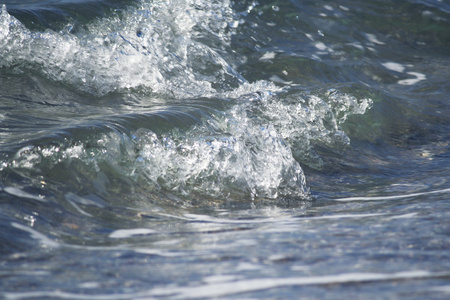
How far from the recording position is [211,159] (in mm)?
3137

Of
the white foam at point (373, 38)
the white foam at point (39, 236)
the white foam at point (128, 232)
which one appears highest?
the white foam at point (373, 38)

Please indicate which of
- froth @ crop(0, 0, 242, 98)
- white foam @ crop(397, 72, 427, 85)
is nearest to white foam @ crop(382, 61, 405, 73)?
white foam @ crop(397, 72, 427, 85)


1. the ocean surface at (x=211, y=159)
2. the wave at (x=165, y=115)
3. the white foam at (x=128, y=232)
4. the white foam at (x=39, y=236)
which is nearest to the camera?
the ocean surface at (x=211, y=159)

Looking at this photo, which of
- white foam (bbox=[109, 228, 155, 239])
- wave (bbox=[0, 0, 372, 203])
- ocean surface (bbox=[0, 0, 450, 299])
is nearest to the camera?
ocean surface (bbox=[0, 0, 450, 299])

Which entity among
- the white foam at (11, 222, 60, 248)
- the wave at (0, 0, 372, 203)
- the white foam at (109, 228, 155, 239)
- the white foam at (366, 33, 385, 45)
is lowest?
the white foam at (109, 228, 155, 239)

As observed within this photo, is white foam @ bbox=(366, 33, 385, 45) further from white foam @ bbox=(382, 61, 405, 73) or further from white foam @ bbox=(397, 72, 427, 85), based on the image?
white foam @ bbox=(397, 72, 427, 85)

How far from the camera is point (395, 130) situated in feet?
15.9

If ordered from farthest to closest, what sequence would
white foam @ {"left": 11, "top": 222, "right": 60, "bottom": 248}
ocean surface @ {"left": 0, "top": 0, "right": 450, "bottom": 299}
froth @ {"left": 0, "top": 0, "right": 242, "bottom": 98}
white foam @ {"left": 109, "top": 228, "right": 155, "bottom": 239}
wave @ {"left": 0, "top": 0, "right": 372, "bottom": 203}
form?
froth @ {"left": 0, "top": 0, "right": 242, "bottom": 98}, wave @ {"left": 0, "top": 0, "right": 372, "bottom": 203}, white foam @ {"left": 109, "top": 228, "right": 155, "bottom": 239}, white foam @ {"left": 11, "top": 222, "right": 60, "bottom": 248}, ocean surface @ {"left": 0, "top": 0, "right": 450, "bottom": 299}

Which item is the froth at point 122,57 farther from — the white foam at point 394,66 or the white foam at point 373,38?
the white foam at point 373,38

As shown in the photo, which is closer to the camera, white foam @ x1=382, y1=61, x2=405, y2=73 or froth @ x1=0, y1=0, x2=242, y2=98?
froth @ x1=0, y1=0, x2=242, y2=98

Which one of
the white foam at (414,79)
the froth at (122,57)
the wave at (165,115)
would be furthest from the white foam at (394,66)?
the froth at (122,57)

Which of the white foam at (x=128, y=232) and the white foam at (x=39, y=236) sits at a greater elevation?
the white foam at (x=39, y=236)

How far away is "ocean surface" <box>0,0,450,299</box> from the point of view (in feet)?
5.45

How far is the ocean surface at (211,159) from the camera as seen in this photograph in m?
1.66
